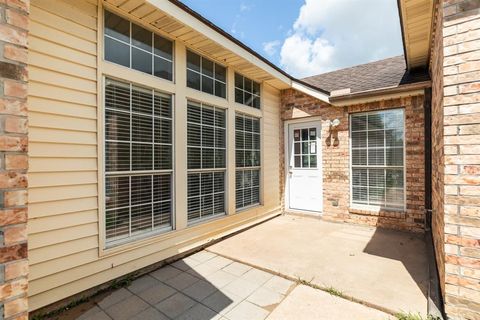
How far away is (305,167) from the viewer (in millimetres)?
6020

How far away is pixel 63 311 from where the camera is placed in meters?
2.41

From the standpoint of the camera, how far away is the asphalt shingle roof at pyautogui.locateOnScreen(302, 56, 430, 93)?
16.0 feet

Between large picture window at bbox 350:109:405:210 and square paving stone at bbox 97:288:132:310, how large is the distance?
462cm

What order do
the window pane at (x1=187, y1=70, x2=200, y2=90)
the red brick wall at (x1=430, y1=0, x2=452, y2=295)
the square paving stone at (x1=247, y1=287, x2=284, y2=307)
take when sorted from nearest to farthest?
the red brick wall at (x1=430, y1=0, x2=452, y2=295) → the square paving stone at (x1=247, y1=287, x2=284, y2=307) → the window pane at (x1=187, y1=70, x2=200, y2=90)

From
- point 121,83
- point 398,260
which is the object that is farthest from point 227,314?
point 121,83

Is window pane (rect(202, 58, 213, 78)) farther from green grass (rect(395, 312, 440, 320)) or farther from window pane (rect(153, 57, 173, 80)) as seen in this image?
green grass (rect(395, 312, 440, 320))

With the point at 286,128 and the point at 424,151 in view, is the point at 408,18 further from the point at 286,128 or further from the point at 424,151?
the point at 286,128

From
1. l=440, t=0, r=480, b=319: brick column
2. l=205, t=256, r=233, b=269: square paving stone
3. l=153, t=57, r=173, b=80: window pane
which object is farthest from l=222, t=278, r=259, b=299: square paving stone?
l=153, t=57, r=173, b=80: window pane

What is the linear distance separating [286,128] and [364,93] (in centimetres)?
200

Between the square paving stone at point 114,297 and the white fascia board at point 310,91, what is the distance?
4894 mm

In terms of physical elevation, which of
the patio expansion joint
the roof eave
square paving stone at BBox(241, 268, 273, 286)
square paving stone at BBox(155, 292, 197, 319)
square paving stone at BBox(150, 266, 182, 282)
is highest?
the roof eave

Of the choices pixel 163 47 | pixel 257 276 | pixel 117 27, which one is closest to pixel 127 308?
pixel 257 276

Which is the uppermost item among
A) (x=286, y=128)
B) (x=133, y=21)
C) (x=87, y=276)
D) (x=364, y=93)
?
(x=133, y=21)

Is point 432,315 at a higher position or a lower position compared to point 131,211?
lower
